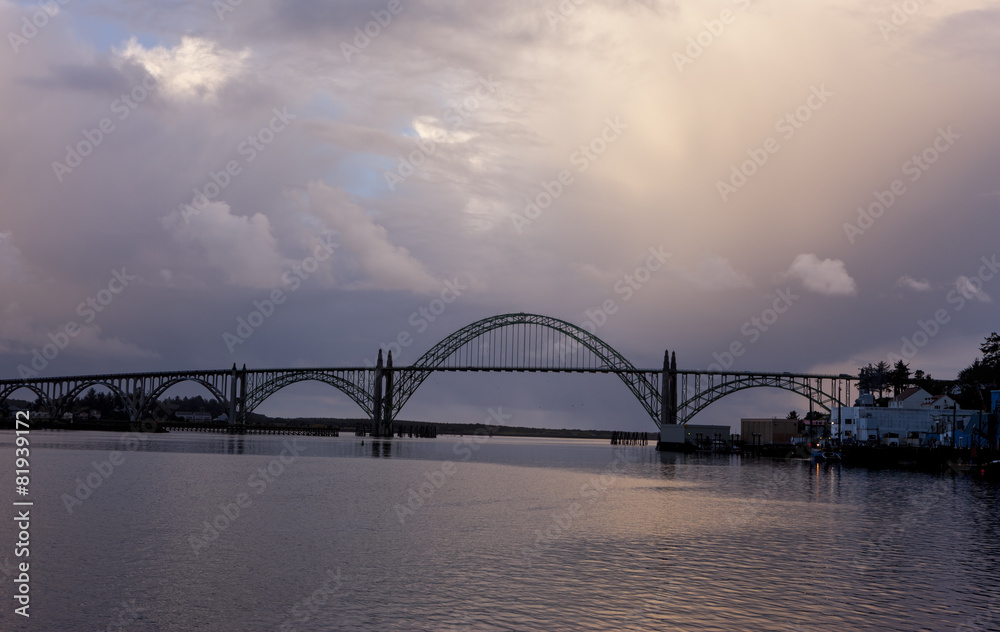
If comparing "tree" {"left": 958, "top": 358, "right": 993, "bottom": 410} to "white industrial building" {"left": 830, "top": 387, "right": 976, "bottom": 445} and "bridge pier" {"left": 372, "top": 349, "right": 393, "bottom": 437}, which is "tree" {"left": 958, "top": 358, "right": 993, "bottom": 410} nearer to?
"white industrial building" {"left": 830, "top": 387, "right": 976, "bottom": 445}

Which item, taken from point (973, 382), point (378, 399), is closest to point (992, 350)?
point (973, 382)

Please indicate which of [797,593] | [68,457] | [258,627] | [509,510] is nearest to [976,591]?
[797,593]

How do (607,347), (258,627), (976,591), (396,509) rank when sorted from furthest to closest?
(607,347), (396,509), (976,591), (258,627)

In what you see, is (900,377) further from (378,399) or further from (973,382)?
(378,399)

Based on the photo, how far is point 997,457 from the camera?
8694 centimetres

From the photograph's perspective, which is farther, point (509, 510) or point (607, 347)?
point (607, 347)

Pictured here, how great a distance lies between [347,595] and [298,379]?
179429mm

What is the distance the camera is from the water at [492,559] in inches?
788

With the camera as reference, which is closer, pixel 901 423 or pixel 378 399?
pixel 901 423

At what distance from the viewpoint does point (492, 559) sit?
2730 centimetres

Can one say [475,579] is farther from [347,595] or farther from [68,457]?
[68,457]

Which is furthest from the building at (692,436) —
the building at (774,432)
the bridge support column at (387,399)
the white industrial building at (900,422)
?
the bridge support column at (387,399)

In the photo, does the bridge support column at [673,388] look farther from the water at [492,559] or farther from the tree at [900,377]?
the water at [492,559]

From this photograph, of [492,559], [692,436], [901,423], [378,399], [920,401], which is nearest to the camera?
[492,559]
